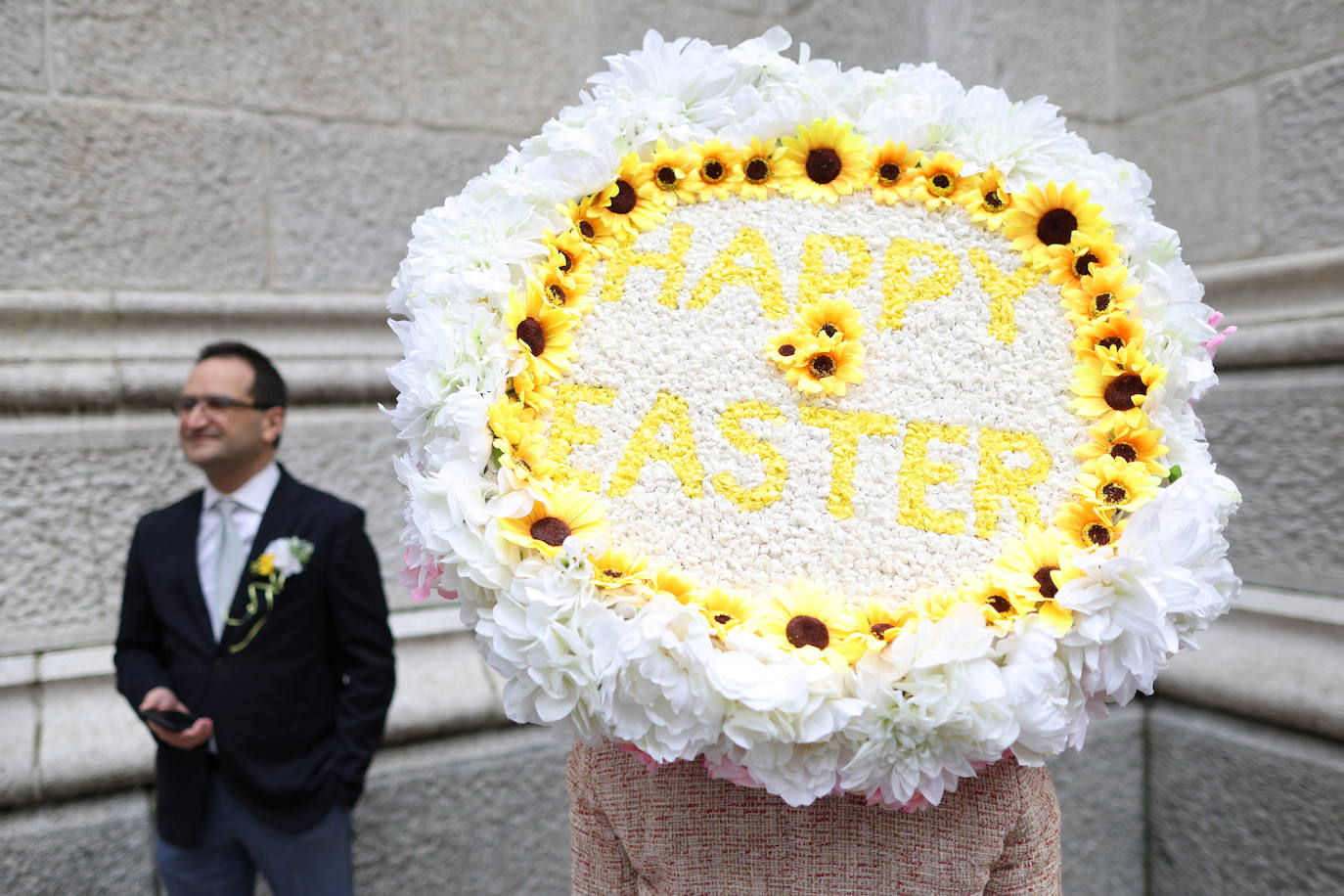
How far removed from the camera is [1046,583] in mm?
1297

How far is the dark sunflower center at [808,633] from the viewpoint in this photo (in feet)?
4.11

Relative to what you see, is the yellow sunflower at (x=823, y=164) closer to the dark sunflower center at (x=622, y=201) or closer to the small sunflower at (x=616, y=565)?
the dark sunflower center at (x=622, y=201)

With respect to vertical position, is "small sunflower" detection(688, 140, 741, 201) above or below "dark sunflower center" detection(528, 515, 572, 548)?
above

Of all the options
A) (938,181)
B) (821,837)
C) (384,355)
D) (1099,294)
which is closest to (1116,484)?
(1099,294)

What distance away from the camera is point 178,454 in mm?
3031

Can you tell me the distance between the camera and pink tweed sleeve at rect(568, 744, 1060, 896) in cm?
133

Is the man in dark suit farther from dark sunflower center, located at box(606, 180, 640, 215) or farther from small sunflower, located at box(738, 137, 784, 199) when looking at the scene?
small sunflower, located at box(738, 137, 784, 199)

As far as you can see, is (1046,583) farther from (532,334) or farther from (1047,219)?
(532,334)

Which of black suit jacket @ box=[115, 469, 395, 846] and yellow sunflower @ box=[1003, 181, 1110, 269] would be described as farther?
black suit jacket @ box=[115, 469, 395, 846]

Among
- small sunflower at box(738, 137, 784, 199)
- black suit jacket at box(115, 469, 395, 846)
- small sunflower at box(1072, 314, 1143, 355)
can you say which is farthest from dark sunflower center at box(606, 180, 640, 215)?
black suit jacket at box(115, 469, 395, 846)

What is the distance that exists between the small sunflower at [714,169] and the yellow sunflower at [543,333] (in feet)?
0.98

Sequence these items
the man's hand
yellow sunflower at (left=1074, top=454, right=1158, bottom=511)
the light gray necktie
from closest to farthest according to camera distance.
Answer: yellow sunflower at (left=1074, top=454, right=1158, bottom=511)
the man's hand
the light gray necktie

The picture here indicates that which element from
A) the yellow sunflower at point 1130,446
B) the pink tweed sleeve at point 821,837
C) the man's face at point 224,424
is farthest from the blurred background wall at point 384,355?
the yellow sunflower at point 1130,446

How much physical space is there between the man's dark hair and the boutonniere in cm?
37
